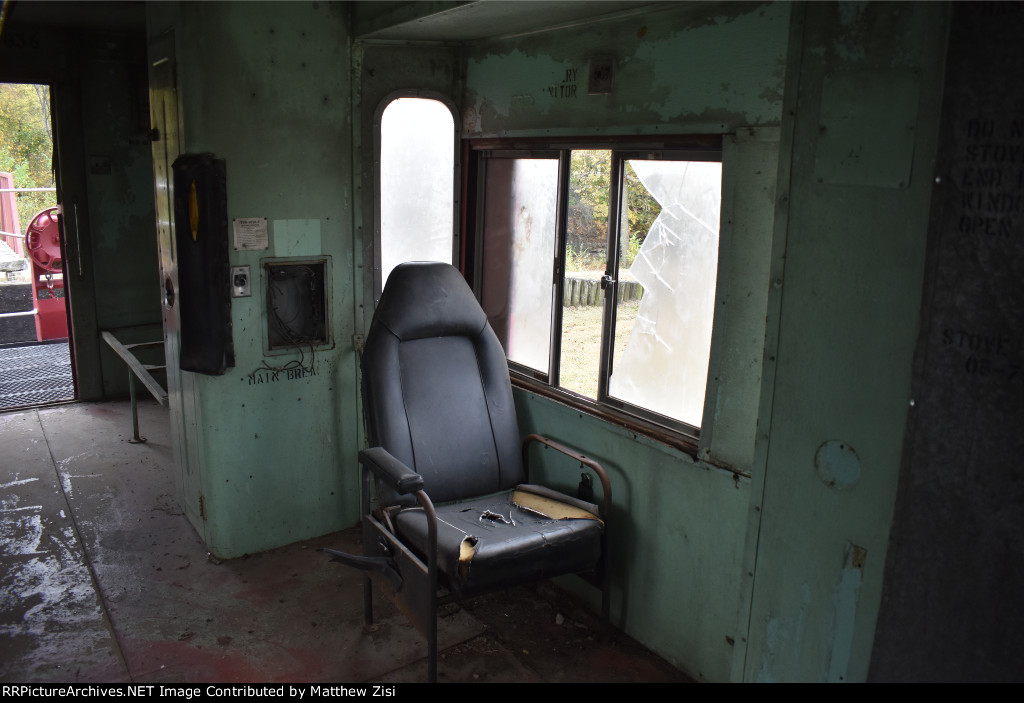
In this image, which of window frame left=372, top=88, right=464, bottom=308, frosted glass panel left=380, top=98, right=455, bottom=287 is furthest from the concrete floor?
frosted glass panel left=380, top=98, right=455, bottom=287

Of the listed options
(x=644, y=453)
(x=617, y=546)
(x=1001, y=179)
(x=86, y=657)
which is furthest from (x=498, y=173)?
(x=1001, y=179)

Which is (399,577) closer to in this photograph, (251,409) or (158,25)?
(251,409)

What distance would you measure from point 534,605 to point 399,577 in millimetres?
715

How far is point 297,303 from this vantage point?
3578 mm

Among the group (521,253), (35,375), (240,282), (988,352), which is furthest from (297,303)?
(35,375)

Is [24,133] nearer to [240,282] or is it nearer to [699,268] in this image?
[240,282]

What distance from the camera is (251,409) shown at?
3535 millimetres

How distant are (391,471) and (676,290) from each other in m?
1.16

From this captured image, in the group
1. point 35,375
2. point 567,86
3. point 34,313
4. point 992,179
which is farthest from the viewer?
point 34,313

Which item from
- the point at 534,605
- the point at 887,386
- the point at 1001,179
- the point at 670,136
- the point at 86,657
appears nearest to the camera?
the point at 1001,179

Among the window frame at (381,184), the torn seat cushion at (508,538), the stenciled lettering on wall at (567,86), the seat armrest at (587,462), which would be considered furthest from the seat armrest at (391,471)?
the stenciled lettering on wall at (567,86)

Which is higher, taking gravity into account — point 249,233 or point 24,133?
point 24,133

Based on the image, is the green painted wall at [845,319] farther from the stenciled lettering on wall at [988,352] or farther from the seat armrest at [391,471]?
the seat armrest at [391,471]

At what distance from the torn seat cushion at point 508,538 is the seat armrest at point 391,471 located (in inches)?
6.9
